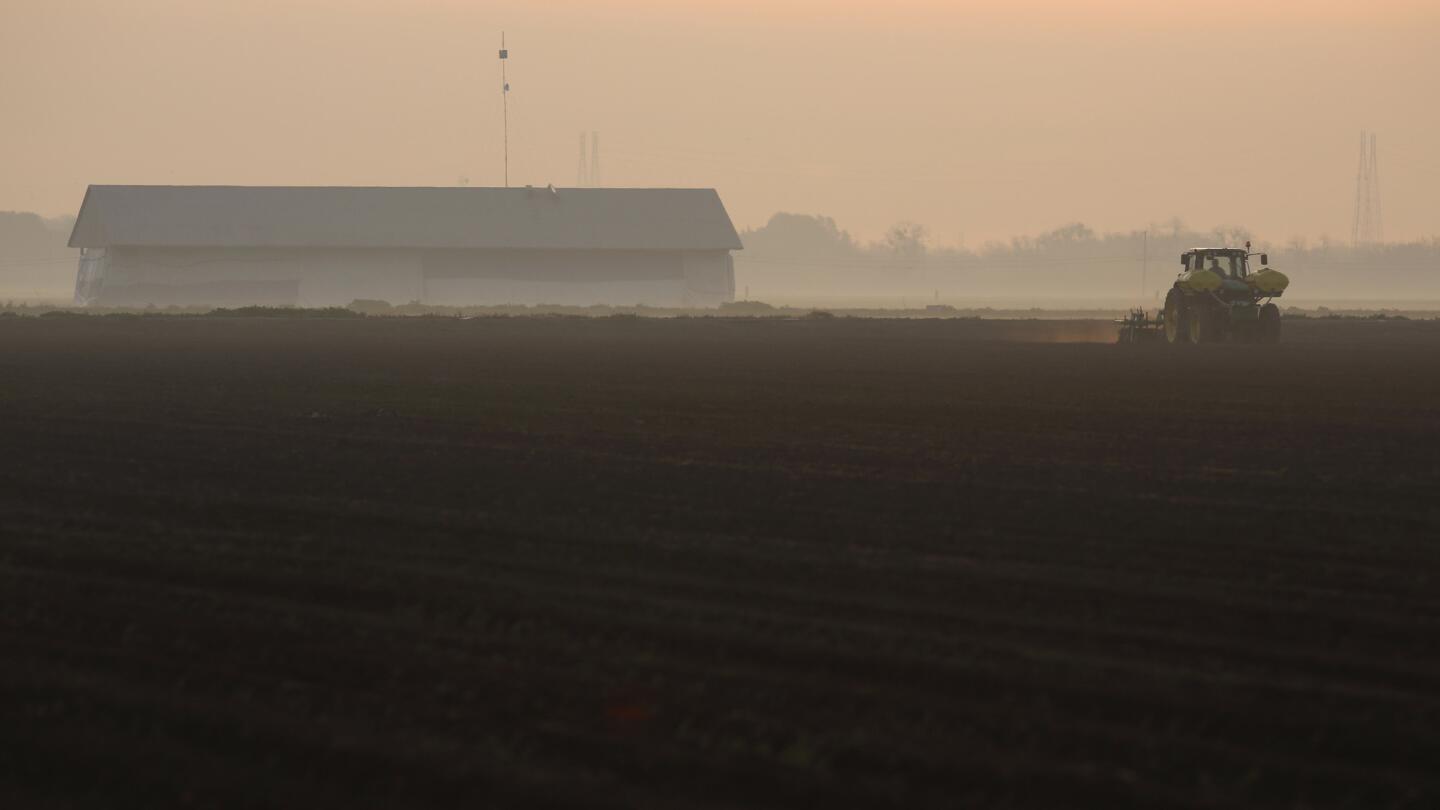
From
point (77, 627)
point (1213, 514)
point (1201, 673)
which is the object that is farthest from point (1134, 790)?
point (1213, 514)

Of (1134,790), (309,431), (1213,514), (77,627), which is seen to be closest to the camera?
(1134,790)

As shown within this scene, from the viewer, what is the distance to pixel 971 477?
11.2 meters

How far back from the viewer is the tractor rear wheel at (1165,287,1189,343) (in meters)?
32.7

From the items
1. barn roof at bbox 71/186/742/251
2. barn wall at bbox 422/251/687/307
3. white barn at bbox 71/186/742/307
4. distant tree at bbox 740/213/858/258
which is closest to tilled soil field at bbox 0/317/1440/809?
barn wall at bbox 422/251/687/307

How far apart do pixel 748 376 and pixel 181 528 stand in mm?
13672

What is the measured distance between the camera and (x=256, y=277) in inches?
2741

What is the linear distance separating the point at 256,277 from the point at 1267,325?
46.4 m

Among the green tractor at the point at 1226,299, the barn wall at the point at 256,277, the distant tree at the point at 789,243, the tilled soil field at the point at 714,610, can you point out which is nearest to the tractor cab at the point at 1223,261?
the green tractor at the point at 1226,299

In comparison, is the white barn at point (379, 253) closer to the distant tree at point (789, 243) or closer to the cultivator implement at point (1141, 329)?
the cultivator implement at point (1141, 329)

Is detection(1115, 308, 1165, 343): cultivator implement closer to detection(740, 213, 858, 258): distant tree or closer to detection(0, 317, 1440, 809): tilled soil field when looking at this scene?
detection(0, 317, 1440, 809): tilled soil field

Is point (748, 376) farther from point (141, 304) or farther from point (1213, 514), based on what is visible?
point (141, 304)

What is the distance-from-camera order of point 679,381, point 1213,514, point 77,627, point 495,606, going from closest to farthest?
point 77,627 → point 495,606 → point 1213,514 → point 679,381

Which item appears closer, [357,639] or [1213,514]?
[357,639]

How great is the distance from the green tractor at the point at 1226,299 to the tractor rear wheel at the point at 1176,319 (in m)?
0.08
